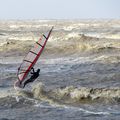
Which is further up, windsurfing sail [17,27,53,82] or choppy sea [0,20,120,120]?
windsurfing sail [17,27,53,82]

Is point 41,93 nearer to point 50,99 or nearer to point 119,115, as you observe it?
point 50,99

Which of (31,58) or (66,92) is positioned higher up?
(31,58)

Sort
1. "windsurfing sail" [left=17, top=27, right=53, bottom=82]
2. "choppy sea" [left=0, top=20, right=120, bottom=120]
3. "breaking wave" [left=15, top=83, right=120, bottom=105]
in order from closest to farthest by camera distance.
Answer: "choppy sea" [left=0, top=20, right=120, bottom=120], "breaking wave" [left=15, top=83, right=120, bottom=105], "windsurfing sail" [left=17, top=27, right=53, bottom=82]

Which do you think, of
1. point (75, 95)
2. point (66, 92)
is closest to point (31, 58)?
point (66, 92)

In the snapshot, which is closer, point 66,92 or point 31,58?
point 66,92

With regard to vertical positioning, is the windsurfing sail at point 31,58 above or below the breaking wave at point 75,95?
above

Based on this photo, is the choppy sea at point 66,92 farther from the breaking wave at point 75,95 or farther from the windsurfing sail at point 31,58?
the windsurfing sail at point 31,58

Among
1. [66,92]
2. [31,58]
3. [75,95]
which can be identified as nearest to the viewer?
[75,95]

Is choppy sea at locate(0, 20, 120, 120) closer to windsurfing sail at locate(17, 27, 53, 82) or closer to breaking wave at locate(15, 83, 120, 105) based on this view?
breaking wave at locate(15, 83, 120, 105)

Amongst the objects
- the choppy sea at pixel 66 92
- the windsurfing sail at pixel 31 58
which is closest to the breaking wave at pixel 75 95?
the choppy sea at pixel 66 92

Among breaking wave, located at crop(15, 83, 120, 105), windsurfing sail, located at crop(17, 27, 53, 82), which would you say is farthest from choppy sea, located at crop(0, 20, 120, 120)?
windsurfing sail, located at crop(17, 27, 53, 82)

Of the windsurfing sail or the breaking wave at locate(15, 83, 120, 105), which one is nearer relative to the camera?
the breaking wave at locate(15, 83, 120, 105)

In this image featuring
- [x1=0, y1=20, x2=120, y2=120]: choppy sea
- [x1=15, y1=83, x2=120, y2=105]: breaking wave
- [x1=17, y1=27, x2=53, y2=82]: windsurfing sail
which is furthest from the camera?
[x1=17, y1=27, x2=53, y2=82]: windsurfing sail

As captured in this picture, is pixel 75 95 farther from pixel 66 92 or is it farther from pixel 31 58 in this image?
pixel 31 58
